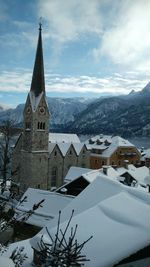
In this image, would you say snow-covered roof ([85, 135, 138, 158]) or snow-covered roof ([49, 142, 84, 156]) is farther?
snow-covered roof ([85, 135, 138, 158])

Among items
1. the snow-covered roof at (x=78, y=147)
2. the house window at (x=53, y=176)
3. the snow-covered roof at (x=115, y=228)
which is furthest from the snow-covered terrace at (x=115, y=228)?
the snow-covered roof at (x=78, y=147)

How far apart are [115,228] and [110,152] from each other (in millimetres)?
48636

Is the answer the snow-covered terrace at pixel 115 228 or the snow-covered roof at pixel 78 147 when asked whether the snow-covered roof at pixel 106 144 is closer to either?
the snow-covered roof at pixel 78 147

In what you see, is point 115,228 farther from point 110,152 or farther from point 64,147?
point 110,152

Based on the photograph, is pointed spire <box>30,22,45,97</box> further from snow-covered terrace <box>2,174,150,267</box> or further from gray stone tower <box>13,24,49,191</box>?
snow-covered terrace <box>2,174,150,267</box>

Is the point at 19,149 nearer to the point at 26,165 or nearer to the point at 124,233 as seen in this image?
the point at 26,165

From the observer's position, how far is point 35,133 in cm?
4331

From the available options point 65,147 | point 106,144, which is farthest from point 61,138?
point 106,144

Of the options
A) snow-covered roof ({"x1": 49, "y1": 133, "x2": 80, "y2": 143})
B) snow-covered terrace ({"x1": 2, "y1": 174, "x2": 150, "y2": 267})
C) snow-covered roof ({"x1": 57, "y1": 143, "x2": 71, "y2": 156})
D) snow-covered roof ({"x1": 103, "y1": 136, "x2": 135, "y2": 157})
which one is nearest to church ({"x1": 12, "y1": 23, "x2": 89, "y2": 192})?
snow-covered roof ({"x1": 57, "y1": 143, "x2": 71, "y2": 156})

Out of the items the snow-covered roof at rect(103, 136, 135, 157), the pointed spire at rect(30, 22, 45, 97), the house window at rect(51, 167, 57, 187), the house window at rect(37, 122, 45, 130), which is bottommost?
the house window at rect(51, 167, 57, 187)

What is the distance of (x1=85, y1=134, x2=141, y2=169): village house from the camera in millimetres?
57906

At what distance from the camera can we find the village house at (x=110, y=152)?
57.9 m

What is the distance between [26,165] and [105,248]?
35.2m

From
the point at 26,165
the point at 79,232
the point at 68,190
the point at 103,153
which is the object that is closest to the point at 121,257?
the point at 79,232
